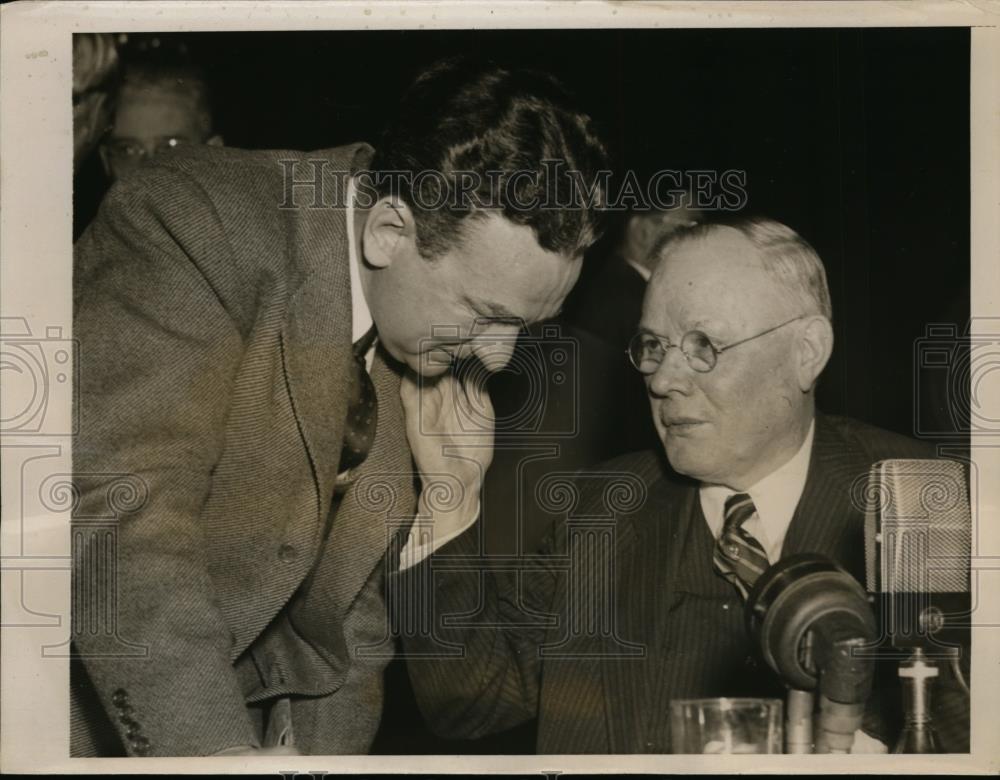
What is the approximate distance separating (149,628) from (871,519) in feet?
4.74

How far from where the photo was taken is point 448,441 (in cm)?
237

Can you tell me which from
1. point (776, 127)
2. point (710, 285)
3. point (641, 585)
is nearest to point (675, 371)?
point (710, 285)

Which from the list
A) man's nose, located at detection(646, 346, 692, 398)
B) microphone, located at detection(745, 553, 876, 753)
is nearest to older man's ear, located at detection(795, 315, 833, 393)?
man's nose, located at detection(646, 346, 692, 398)

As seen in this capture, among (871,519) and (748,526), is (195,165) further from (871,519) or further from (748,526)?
(871,519)

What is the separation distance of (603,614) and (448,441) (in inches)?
18.5

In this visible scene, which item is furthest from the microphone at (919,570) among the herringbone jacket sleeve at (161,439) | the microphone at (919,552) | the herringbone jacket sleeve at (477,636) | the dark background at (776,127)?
the herringbone jacket sleeve at (161,439)

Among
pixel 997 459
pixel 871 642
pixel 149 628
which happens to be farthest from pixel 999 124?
pixel 149 628

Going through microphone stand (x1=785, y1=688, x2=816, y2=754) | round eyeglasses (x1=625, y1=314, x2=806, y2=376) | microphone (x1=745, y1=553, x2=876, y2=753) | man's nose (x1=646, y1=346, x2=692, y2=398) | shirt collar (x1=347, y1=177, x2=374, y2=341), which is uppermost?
shirt collar (x1=347, y1=177, x2=374, y2=341)

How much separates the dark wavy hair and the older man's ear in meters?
0.47

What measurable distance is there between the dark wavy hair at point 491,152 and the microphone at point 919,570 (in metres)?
0.82

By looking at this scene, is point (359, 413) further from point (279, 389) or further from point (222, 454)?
point (222, 454)

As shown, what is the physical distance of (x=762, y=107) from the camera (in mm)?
2379

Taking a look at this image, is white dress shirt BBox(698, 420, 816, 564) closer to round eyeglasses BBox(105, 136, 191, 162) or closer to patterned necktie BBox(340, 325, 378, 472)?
patterned necktie BBox(340, 325, 378, 472)

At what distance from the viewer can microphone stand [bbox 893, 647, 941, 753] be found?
2381 mm
